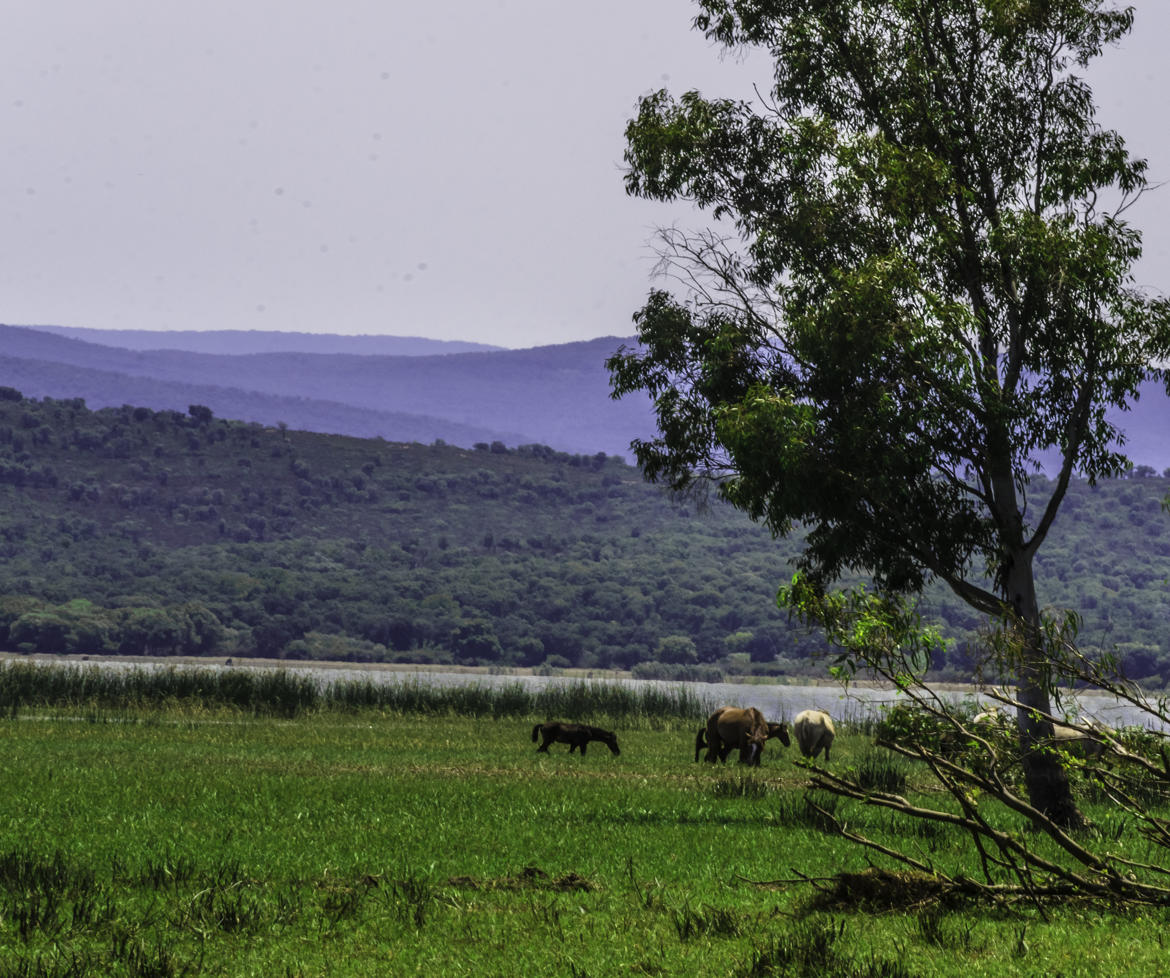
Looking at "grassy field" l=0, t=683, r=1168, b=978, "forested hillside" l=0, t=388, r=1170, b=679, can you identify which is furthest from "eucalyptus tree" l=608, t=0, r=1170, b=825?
"forested hillside" l=0, t=388, r=1170, b=679

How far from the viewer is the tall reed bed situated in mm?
31281

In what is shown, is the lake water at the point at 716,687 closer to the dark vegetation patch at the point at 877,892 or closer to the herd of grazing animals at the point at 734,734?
the herd of grazing animals at the point at 734,734

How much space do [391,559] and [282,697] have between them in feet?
318

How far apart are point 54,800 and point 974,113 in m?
14.7

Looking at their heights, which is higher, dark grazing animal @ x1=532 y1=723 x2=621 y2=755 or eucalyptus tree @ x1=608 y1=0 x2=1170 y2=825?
eucalyptus tree @ x1=608 y1=0 x2=1170 y2=825

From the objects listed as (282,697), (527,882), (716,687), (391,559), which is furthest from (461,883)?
(391,559)

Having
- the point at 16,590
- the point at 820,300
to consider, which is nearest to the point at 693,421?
the point at 820,300

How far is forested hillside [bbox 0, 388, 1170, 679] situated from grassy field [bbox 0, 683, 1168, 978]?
80172mm

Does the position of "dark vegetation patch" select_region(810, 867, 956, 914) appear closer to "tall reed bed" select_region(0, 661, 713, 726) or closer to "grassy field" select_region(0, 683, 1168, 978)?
"grassy field" select_region(0, 683, 1168, 978)

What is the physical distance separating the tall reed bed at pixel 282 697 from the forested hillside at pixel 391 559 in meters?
60.2

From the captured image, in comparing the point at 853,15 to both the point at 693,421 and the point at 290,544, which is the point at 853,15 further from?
the point at 290,544

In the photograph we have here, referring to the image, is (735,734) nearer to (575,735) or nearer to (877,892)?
(575,735)

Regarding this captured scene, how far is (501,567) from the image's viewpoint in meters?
130

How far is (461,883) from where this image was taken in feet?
34.4
